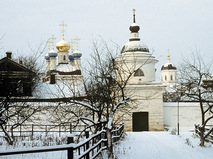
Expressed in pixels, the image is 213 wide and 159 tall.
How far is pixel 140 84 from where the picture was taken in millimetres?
32312

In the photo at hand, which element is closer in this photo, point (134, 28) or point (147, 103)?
point (147, 103)

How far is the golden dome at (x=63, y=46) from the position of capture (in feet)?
202

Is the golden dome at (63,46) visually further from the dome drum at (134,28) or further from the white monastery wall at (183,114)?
the white monastery wall at (183,114)

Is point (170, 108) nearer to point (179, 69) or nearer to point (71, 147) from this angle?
point (179, 69)

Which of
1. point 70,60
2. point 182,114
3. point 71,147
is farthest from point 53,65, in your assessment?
point 71,147

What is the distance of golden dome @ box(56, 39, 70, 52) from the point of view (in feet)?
202

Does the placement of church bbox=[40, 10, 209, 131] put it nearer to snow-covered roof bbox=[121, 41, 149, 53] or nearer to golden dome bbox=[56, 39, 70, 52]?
snow-covered roof bbox=[121, 41, 149, 53]

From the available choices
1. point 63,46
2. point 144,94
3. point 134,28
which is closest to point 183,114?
point 144,94

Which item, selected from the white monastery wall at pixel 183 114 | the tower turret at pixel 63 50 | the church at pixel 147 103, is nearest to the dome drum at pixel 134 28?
the church at pixel 147 103

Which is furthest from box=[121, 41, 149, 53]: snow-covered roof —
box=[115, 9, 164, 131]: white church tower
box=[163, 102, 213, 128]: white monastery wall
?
box=[163, 102, 213, 128]: white monastery wall

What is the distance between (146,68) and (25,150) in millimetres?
28381

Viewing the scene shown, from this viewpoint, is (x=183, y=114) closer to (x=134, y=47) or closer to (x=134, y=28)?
(x=134, y=47)

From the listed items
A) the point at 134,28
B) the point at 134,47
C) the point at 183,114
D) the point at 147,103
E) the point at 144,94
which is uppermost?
the point at 134,28

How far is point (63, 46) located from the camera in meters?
61.7
